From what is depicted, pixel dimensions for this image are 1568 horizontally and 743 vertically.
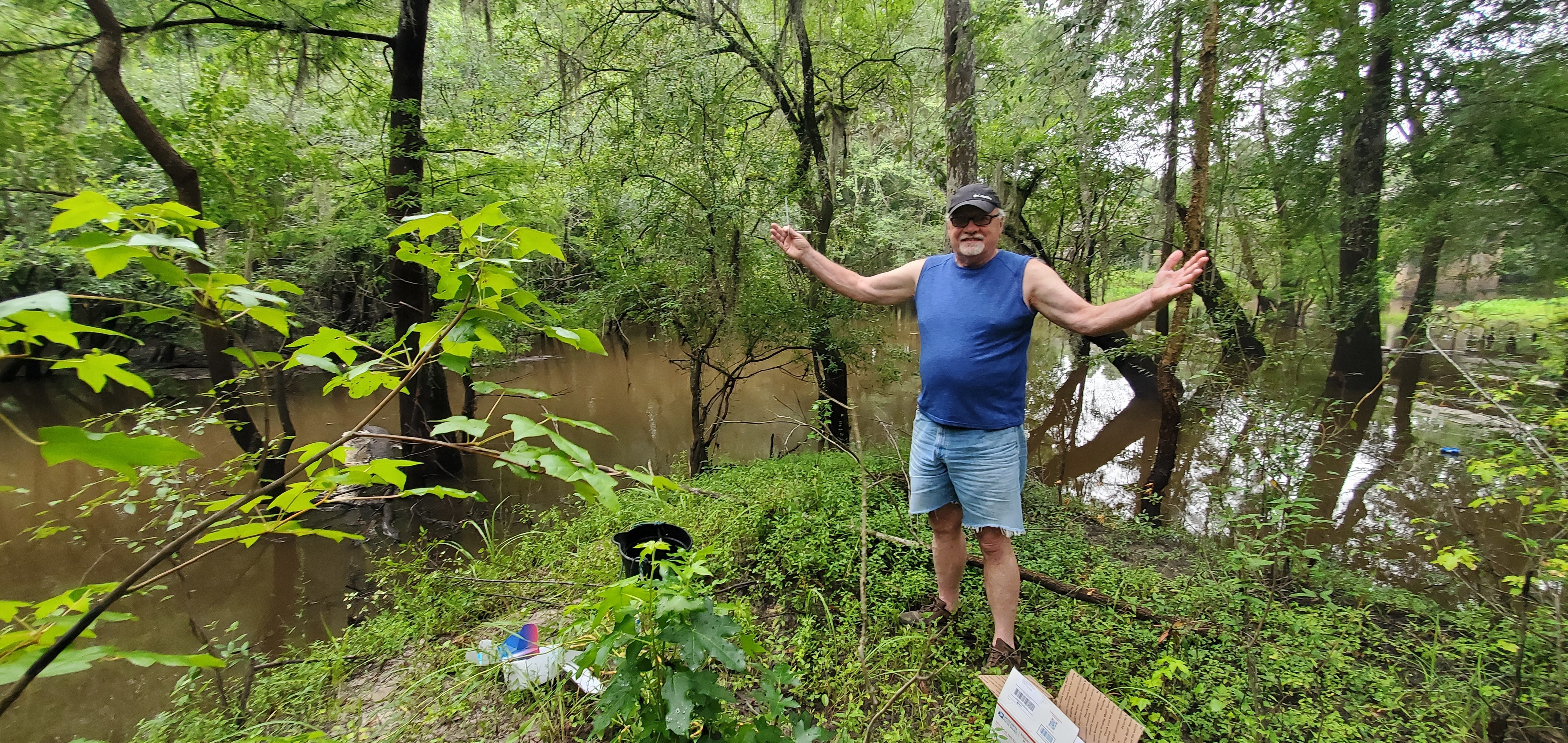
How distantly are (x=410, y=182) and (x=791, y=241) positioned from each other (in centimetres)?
475

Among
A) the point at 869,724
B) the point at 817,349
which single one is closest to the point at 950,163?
the point at 817,349

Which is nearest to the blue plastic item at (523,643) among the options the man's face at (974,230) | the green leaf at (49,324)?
the green leaf at (49,324)

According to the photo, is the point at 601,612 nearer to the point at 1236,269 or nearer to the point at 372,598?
the point at 372,598

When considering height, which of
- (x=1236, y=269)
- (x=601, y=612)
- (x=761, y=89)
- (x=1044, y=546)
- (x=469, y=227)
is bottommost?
(x=1044, y=546)

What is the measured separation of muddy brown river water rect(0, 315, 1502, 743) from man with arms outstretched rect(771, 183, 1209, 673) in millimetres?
1271

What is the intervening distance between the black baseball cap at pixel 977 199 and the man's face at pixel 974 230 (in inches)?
0.4

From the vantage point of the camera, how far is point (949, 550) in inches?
108

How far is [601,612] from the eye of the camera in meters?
1.29

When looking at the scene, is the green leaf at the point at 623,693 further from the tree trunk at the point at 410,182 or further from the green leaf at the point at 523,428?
the tree trunk at the point at 410,182

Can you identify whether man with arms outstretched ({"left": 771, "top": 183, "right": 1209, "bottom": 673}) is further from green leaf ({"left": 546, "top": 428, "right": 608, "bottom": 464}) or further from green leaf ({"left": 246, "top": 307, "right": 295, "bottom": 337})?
green leaf ({"left": 246, "top": 307, "right": 295, "bottom": 337})

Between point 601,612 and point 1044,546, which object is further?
point 1044,546

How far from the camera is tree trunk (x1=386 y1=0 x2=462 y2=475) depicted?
582 centimetres

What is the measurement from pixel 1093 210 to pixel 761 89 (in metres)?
5.00

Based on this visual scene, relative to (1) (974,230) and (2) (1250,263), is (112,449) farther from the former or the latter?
(2) (1250,263)
